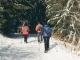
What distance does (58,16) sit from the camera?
2769 cm

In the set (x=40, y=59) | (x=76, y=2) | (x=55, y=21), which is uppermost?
(x=76, y=2)

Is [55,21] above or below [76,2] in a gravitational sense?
below

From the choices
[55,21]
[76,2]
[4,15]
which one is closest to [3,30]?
[4,15]

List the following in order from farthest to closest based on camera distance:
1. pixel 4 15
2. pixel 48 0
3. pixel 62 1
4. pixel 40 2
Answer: pixel 40 2 → pixel 48 0 → pixel 62 1 → pixel 4 15

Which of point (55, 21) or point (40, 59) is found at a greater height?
point (55, 21)

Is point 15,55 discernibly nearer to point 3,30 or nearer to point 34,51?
point 34,51

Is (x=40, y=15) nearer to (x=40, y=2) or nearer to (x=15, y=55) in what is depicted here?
(x=40, y=2)

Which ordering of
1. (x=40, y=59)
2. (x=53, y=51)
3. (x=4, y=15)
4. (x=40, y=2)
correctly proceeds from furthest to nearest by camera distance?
(x=40, y=2), (x=4, y=15), (x=53, y=51), (x=40, y=59)

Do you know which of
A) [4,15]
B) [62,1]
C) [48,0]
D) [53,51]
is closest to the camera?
[53,51]

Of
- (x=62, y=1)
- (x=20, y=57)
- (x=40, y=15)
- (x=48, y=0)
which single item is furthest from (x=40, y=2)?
(x=20, y=57)

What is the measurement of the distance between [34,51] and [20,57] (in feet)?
8.44

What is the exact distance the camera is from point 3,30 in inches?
1045

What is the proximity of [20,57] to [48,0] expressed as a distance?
47.2ft

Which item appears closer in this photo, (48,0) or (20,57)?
(20,57)
